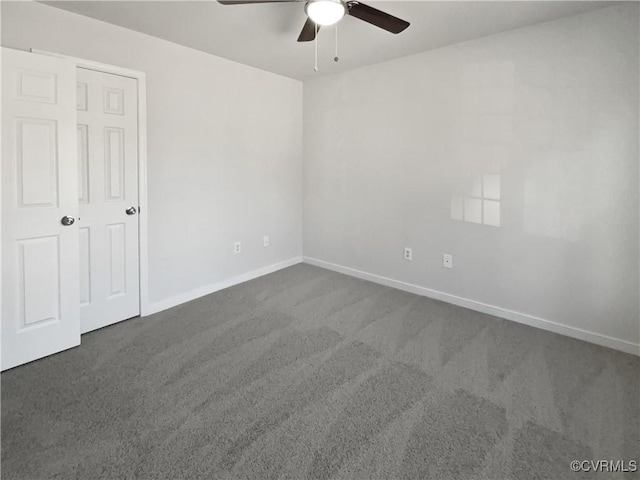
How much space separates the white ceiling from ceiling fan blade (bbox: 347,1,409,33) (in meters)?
0.32

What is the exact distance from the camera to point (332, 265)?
4.59 metres

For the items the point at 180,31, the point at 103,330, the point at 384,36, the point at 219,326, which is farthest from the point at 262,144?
the point at 103,330

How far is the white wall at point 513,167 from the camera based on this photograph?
259 centimetres

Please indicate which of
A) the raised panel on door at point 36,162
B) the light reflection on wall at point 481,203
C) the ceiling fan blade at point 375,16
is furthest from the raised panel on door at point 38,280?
the light reflection on wall at point 481,203

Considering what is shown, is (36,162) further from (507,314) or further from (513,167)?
(507,314)

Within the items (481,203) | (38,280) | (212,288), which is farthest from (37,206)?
(481,203)

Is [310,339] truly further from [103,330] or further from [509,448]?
[103,330]

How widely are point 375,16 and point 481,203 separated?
6.11 ft

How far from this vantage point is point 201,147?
11.7 ft

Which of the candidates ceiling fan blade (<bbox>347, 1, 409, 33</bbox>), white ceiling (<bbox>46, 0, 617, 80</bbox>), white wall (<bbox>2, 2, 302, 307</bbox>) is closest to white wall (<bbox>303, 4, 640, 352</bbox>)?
white ceiling (<bbox>46, 0, 617, 80</bbox>)

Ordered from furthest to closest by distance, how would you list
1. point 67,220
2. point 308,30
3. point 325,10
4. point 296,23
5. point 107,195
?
1. point 107,195
2. point 296,23
3. point 67,220
4. point 308,30
5. point 325,10

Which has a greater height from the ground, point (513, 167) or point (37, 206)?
point (513, 167)

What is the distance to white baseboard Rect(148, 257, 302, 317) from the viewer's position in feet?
10.9

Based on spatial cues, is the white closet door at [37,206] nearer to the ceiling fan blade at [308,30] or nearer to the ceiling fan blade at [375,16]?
the ceiling fan blade at [308,30]
